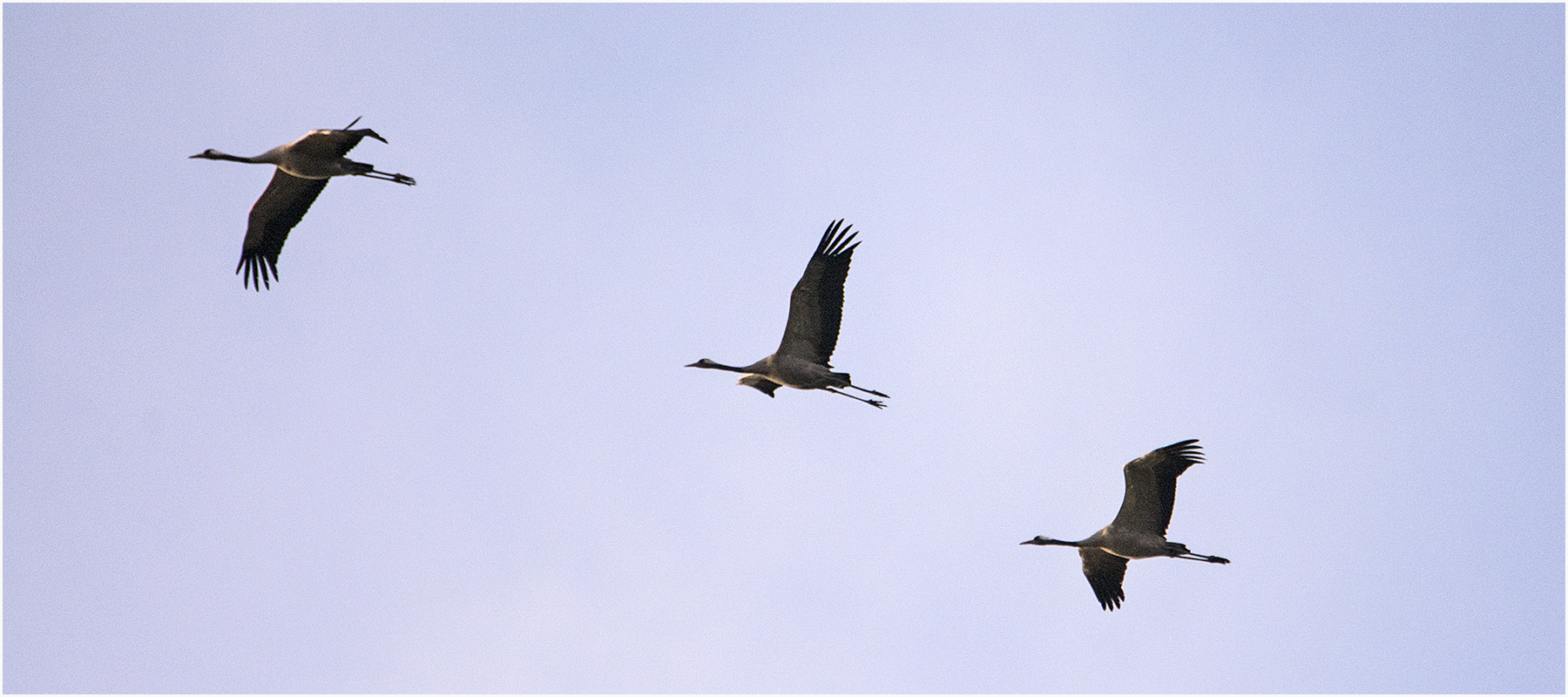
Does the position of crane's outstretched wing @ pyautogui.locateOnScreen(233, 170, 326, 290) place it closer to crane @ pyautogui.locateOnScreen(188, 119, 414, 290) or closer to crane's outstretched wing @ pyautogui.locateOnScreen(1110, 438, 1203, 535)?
crane @ pyautogui.locateOnScreen(188, 119, 414, 290)

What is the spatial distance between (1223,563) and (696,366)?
749 centimetres

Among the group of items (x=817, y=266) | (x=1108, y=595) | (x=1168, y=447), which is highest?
(x=817, y=266)

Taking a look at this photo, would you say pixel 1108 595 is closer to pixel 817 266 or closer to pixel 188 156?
pixel 817 266

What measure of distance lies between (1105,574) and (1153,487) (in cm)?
188

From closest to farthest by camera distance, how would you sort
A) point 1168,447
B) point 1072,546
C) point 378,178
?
1. point 378,178
2. point 1168,447
3. point 1072,546

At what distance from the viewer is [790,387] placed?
17609mm

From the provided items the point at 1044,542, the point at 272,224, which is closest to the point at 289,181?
the point at 272,224

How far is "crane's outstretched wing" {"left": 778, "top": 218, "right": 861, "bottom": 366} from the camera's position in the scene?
55.7 ft

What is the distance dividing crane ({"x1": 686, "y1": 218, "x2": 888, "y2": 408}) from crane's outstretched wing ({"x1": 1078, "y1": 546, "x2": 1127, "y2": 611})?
4.20 m

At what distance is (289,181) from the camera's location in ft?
57.8

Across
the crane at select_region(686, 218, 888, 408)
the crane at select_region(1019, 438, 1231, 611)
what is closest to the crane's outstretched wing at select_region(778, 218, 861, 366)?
the crane at select_region(686, 218, 888, 408)

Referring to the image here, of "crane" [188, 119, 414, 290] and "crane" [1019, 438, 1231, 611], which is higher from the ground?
"crane" [188, 119, 414, 290]

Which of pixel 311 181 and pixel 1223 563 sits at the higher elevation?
pixel 311 181

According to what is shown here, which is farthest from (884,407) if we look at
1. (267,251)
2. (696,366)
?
(267,251)
